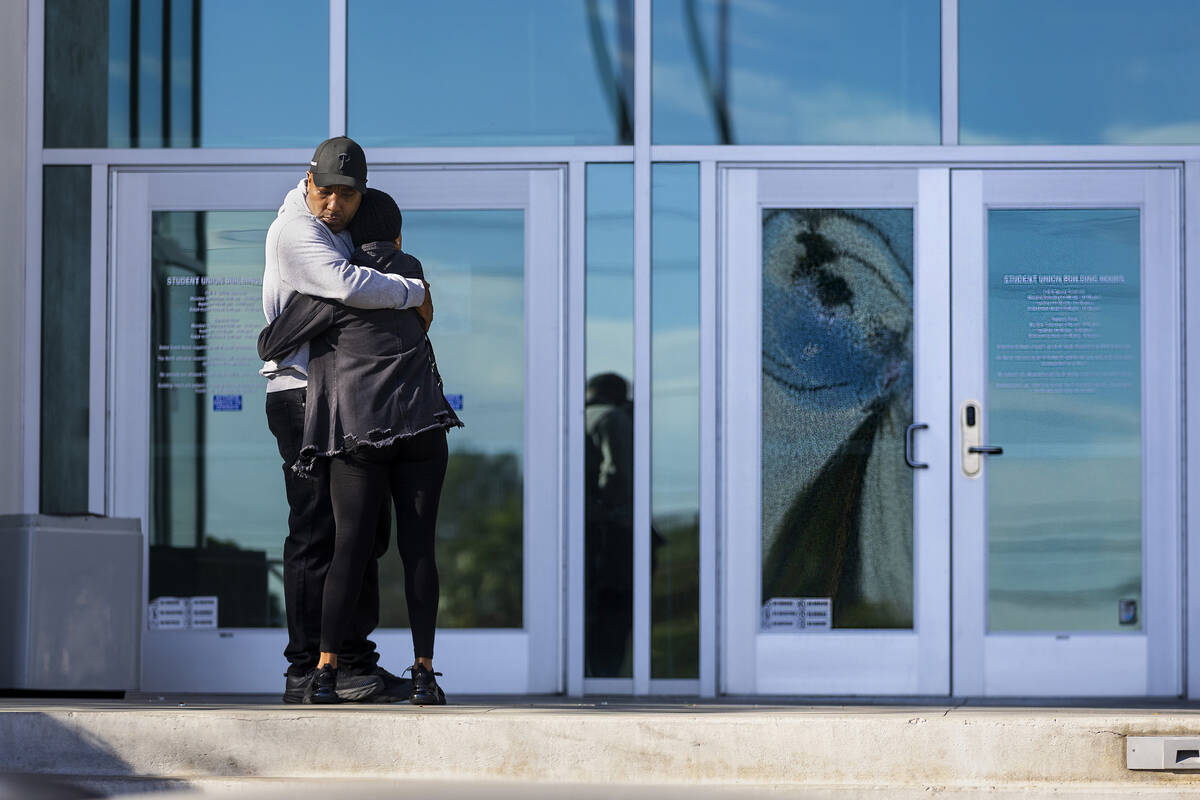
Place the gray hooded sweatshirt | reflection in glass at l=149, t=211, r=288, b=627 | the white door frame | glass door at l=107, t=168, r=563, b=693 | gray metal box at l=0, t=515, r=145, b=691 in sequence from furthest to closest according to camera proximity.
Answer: reflection in glass at l=149, t=211, r=288, b=627 → glass door at l=107, t=168, r=563, b=693 → the white door frame → gray metal box at l=0, t=515, r=145, b=691 → the gray hooded sweatshirt

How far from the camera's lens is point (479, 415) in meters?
6.91

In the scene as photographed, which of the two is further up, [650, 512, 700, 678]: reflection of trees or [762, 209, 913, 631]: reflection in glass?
[762, 209, 913, 631]: reflection in glass

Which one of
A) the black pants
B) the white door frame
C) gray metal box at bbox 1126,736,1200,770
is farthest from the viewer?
the white door frame

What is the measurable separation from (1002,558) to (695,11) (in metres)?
2.70

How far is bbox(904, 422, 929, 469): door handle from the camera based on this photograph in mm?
6809

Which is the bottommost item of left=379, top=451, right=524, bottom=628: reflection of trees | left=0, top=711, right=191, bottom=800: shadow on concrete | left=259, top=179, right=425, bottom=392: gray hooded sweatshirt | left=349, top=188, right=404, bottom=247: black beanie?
left=0, top=711, right=191, bottom=800: shadow on concrete

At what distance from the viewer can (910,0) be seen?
6887mm

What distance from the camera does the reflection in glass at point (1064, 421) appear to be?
678cm

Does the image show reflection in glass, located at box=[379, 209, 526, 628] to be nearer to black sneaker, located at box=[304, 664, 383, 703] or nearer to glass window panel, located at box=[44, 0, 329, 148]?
glass window panel, located at box=[44, 0, 329, 148]

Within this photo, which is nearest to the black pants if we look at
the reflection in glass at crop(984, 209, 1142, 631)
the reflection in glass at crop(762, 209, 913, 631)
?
the reflection in glass at crop(762, 209, 913, 631)

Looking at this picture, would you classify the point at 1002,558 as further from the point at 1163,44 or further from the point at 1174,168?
the point at 1163,44

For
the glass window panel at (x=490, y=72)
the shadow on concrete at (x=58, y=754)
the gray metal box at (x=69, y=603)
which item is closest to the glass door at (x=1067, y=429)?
the glass window panel at (x=490, y=72)

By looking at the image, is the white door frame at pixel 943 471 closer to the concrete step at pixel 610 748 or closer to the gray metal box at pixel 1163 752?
the concrete step at pixel 610 748

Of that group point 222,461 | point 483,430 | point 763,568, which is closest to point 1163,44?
point 763,568
